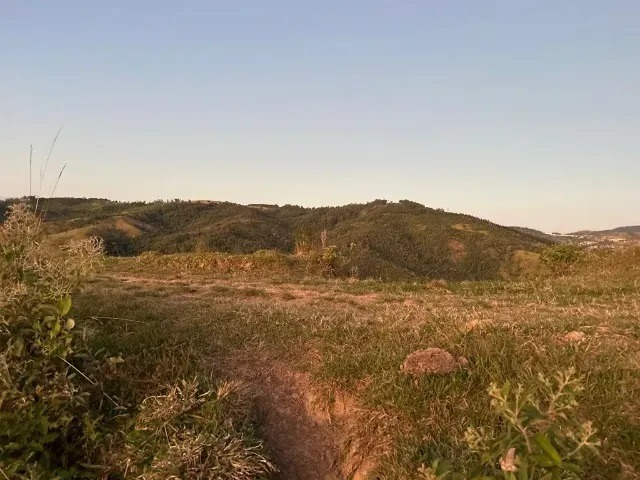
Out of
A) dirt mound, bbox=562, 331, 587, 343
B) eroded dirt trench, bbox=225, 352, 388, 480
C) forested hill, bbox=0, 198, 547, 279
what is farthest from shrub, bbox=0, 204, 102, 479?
forested hill, bbox=0, 198, 547, 279

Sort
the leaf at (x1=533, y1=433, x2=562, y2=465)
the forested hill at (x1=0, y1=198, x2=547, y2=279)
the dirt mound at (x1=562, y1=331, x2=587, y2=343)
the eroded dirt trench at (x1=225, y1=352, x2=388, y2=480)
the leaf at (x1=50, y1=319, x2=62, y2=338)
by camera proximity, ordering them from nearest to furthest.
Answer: the leaf at (x1=533, y1=433, x2=562, y2=465) → the leaf at (x1=50, y1=319, x2=62, y2=338) → the eroded dirt trench at (x1=225, y1=352, x2=388, y2=480) → the dirt mound at (x1=562, y1=331, x2=587, y2=343) → the forested hill at (x1=0, y1=198, x2=547, y2=279)

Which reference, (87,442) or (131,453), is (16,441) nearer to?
(87,442)

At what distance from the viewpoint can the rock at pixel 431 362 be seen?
487 centimetres

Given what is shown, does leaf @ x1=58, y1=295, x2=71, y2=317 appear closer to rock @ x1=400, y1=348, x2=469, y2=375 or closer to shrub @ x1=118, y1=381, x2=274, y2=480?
shrub @ x1=118, y1=381, x2=274, y2=480

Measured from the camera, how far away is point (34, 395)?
4223 millimetres

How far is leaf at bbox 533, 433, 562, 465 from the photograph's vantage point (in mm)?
2447

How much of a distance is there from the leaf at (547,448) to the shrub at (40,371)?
11.4 feet

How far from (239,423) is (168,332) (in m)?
1.83

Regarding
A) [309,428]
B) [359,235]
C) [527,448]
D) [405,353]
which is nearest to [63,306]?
[309,428]

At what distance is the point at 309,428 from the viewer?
4.93m

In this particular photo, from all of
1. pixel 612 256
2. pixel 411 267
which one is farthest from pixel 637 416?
pixel 411 267

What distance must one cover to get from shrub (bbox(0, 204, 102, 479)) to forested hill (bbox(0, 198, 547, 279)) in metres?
20.0

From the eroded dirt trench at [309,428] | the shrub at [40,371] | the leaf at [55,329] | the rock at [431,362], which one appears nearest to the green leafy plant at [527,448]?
the eroded dirt trench at [309,428]

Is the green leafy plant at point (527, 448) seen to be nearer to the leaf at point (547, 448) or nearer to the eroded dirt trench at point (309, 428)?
the leaf at point (547, 448)
